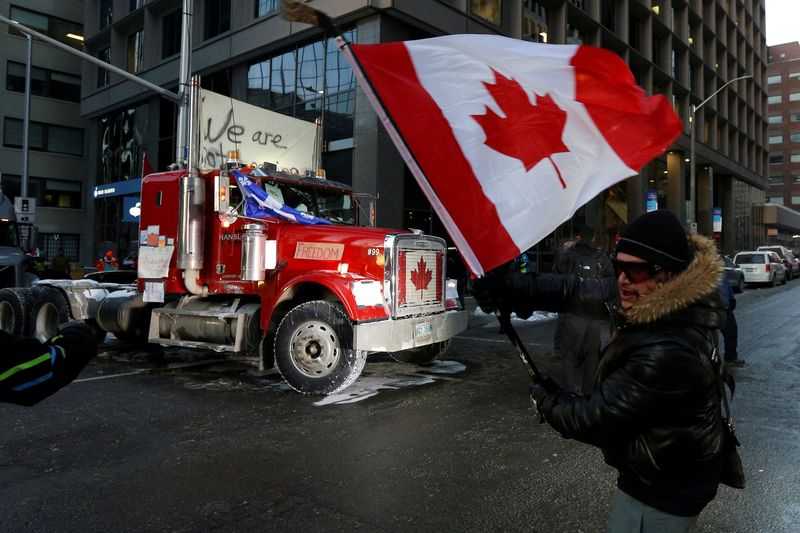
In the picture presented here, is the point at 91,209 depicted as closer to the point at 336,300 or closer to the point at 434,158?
the point at 336,300

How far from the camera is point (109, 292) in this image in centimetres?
1012

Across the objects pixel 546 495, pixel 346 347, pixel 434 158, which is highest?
A: pixel 434 158

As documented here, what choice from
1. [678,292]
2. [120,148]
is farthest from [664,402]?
[120,148]

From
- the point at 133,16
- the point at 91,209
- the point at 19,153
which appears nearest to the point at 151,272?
the point at 133,16

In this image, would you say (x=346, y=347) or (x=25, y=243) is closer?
(x=346, y=347)

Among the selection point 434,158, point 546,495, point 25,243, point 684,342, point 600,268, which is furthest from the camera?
point 25,243

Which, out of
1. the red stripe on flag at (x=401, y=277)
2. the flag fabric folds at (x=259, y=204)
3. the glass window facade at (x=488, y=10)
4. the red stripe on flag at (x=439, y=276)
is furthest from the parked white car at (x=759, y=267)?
the flag fabric folds at (x=259, y=204)

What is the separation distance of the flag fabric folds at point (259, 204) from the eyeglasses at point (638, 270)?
239 inches

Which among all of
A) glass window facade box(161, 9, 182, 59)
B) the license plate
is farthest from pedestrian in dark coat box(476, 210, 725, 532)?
glass window facade box(161, 9, 182, 59)

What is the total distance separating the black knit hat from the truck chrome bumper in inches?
177

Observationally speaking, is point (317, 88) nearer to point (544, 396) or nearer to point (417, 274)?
point (417, 274)

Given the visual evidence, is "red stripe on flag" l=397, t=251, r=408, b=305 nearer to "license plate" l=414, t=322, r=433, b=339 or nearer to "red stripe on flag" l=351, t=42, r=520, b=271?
"license plate" l=414, t=322, r=433, b=339

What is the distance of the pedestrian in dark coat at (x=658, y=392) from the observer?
174 centimetres

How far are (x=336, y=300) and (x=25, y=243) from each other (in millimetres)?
10573
